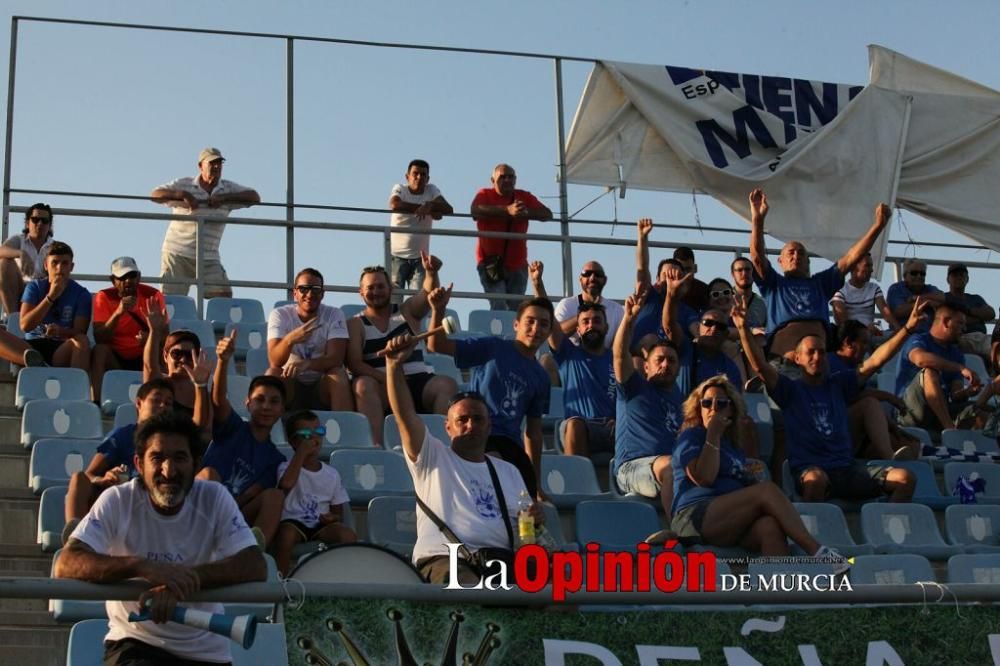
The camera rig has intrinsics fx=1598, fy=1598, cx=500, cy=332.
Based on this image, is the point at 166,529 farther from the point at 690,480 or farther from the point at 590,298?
the point at 590,298

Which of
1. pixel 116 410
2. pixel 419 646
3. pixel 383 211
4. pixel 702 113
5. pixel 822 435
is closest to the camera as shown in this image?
pixel 419 646

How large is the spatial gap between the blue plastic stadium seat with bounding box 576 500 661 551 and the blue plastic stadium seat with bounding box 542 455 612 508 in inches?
18.8

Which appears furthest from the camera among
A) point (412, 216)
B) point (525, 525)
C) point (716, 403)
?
point (412, 216)

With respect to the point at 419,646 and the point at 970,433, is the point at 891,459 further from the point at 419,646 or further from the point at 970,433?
the point at 419,646

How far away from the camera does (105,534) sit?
4453 millimetres

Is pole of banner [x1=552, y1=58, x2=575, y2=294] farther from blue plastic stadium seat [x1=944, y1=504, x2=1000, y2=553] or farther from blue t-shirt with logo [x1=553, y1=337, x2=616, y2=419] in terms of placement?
blue plastic stadium seat [x1=944, y1=504, x2=1000, y2=553]

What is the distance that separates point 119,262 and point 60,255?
35 cm

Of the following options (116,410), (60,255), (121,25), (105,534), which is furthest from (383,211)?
(105,534)

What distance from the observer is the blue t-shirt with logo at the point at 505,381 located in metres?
7.51

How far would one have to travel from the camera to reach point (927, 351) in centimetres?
1000

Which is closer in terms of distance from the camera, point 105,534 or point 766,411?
point 105,534

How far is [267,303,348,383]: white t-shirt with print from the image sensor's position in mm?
8367

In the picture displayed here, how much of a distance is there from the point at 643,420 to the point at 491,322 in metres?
2.93

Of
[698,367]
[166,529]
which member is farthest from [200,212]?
[166,529]
